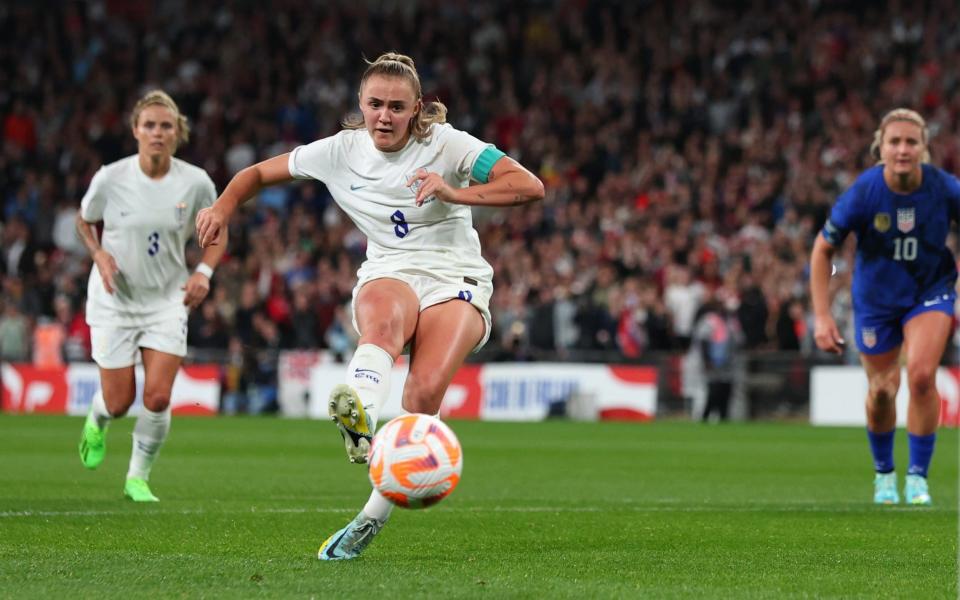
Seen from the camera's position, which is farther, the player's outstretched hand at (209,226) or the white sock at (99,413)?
the white sock at (99,413)

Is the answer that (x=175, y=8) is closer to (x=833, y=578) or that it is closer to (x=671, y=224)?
(x=671, y=224)

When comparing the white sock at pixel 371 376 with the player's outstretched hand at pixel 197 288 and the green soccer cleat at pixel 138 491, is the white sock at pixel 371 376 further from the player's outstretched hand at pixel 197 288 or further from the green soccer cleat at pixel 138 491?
the green soccer cleat at pixel 138 491

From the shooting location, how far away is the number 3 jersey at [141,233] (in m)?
10.6

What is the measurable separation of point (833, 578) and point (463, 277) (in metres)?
2.12

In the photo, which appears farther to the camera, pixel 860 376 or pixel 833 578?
pixel 860 376

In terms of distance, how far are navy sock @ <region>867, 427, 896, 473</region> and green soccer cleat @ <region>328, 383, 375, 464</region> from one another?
5.09m

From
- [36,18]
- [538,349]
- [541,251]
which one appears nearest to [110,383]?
[538,349]

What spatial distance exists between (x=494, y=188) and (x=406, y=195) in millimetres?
540

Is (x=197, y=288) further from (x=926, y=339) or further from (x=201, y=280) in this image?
(x=926, y=339)

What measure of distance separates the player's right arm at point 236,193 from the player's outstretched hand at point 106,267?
10.6ft

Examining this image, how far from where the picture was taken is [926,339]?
32.8 feet

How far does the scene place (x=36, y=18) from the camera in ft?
107

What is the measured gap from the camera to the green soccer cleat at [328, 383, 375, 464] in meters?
6.32

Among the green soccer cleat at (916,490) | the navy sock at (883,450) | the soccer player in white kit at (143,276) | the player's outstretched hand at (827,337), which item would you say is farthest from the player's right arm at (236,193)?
the green soccer cleat at (916,490)
